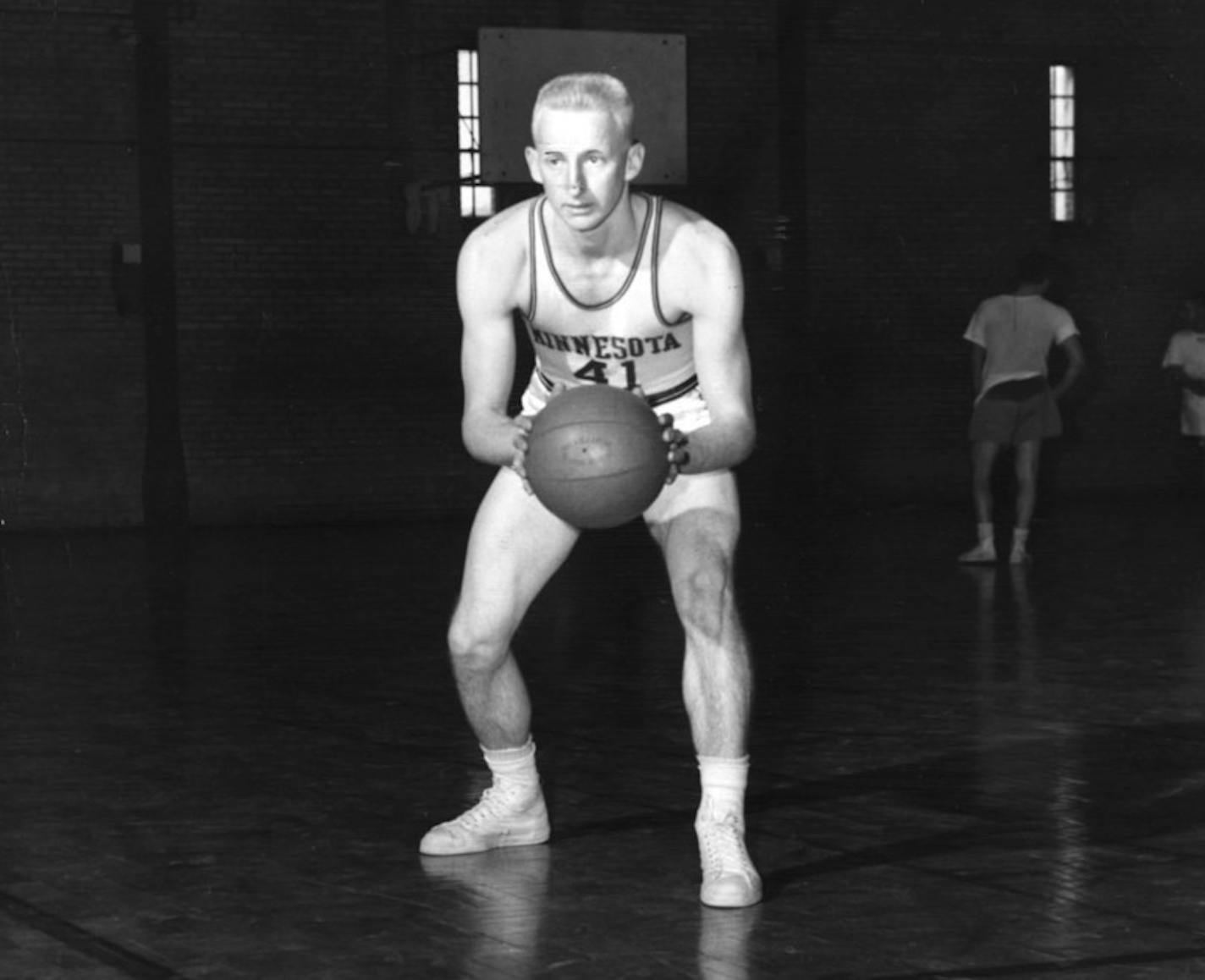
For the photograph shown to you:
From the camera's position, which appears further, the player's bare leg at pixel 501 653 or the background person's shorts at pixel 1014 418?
the background person's shorts at pixel 1014 418

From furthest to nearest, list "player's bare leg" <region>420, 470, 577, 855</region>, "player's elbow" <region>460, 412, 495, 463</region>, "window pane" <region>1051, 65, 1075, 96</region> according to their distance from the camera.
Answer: "window pane" <region>1051, 65, 1075, 96</region>, "player's bare leg" <region>420, 470, 577, 855</region>, "player's elbow" <region>460, 412, 495, 463</region>

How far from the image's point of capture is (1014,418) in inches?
535

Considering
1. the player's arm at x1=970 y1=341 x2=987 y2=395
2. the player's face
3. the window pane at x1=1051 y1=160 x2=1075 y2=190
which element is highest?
the window pane at x1=1051 y1=160 x2=1075 y2=190

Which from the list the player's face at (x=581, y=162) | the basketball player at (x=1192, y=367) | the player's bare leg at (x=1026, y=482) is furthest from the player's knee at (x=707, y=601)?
the basketball player at (x=1192, y=367)

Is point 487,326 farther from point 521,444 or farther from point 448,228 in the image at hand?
point 448,228

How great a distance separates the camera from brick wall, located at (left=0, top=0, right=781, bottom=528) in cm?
1841

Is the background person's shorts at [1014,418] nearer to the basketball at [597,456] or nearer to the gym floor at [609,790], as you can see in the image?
the gym floor at [609,790]

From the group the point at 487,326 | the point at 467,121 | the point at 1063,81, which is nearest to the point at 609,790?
the point at 487,326

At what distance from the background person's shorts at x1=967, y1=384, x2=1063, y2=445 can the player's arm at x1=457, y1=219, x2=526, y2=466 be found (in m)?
8.70

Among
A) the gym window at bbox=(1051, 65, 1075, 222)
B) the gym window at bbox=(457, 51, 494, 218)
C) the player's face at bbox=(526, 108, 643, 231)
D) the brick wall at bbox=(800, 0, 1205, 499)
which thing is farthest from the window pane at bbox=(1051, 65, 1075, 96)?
the player's face at bbox=(526, 108, 643, 231)

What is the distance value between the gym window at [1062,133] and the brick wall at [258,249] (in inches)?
141

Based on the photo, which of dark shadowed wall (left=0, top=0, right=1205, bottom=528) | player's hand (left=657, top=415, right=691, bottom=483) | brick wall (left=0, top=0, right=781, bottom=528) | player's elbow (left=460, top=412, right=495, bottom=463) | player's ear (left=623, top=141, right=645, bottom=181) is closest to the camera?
player's hand (left=657, top=415, right=691, bottom=483)

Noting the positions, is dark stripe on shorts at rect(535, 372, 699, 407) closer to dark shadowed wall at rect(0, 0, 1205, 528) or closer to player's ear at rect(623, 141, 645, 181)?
player's ear at rect(623, 141, 645, 181)

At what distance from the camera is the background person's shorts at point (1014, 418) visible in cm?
1359
